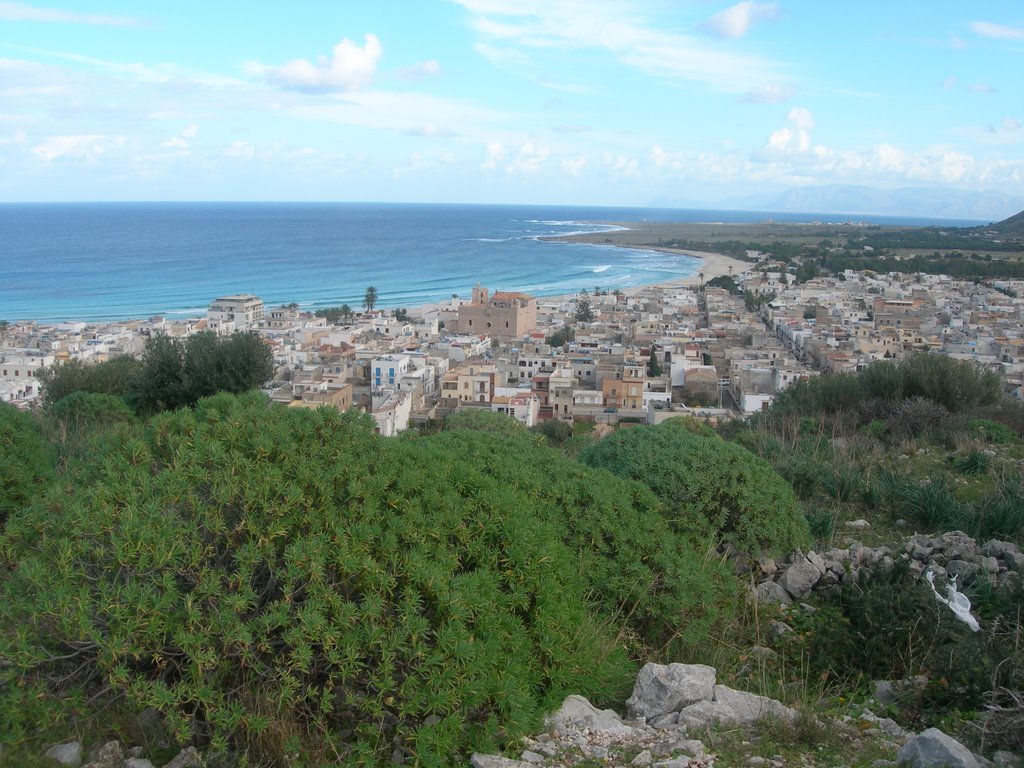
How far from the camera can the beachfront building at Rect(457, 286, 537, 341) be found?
1950 inches

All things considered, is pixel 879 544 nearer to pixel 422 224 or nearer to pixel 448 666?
pixel 448 666

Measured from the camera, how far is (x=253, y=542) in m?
3.33

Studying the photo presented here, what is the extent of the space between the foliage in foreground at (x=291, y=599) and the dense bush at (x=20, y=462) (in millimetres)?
1844

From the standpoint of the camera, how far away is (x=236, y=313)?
5050cm

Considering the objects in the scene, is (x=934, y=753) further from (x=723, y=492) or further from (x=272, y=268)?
(x=272, y=268)

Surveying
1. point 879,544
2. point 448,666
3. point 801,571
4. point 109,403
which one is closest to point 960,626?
point 801,571

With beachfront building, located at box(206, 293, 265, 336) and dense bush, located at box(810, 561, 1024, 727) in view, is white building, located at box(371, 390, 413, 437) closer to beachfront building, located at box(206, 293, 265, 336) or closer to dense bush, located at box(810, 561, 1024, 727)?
dense bush, located at box(810, 561, 1024, 727)

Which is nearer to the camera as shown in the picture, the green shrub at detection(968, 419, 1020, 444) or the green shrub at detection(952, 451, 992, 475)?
the green shrub at detection(952, 451, 992, 475)

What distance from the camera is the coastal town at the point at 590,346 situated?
28.7 meters

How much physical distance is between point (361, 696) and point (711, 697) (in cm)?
157

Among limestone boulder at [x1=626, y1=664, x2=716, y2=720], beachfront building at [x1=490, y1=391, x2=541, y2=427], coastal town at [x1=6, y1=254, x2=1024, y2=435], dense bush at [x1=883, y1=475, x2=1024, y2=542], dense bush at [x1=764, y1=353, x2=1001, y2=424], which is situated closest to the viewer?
limestone boulder at [x1=626, y1=664, x2=716, y2=720]

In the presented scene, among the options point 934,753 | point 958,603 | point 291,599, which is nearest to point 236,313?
point 958,603

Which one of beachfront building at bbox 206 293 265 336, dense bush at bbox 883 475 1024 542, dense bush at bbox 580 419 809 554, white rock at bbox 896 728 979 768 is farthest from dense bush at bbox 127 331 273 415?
beachfront building at bbox 206 293 265 336

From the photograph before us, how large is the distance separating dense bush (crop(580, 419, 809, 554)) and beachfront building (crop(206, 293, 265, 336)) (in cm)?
4320
